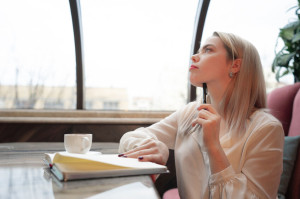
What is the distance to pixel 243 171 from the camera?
4.04 feet

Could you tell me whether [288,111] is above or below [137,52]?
below

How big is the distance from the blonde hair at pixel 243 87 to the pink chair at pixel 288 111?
69 centimetres

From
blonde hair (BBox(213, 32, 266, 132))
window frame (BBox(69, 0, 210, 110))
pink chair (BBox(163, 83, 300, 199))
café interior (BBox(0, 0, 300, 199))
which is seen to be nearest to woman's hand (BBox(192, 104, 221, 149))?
blonde hair (BBox(213, 32, 266, 132))

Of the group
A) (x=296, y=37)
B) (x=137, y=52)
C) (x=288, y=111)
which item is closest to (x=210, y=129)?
(x=288, y=111)

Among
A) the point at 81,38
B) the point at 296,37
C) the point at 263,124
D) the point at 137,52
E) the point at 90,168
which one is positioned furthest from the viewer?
the point at 137,52

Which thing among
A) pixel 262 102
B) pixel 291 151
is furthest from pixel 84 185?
pixel 291 151

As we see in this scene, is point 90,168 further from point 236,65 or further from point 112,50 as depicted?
point 112,50

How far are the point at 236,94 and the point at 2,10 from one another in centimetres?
310

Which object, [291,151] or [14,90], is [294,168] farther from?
[14,90]

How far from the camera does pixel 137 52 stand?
11.9 ft

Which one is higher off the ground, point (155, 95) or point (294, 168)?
point (155, 95)

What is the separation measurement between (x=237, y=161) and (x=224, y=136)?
0.54ft

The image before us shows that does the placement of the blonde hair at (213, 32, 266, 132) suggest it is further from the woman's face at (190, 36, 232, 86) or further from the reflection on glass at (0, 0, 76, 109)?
the reflection on glass at (0, 0, 76, 109)

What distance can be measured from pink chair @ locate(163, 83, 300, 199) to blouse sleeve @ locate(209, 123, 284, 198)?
31.1 inches
